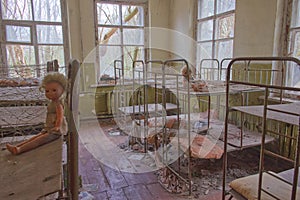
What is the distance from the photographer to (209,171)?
2.51m

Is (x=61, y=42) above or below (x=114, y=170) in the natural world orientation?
above

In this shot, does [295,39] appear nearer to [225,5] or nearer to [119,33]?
[225,5]

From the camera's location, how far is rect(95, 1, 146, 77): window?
445cm

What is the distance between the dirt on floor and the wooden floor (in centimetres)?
8

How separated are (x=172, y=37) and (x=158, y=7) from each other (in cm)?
68

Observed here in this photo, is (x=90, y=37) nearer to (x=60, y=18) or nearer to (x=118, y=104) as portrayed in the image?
(x=60, y=18)

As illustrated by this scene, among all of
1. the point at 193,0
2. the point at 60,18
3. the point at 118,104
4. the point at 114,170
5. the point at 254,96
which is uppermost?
the point at 193,0

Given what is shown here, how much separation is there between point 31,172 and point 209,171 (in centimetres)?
216

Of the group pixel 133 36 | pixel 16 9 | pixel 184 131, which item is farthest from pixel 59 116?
pixel 133 36

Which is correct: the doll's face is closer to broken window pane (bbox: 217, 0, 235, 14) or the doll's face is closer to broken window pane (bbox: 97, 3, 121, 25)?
broken window pane (bbox: 217, 0, 235, 14)

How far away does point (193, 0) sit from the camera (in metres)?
4.04

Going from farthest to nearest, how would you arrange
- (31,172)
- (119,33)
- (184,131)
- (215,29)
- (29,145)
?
(119,33)
(215,29)
(184,131)
(29,145)
(31,172)

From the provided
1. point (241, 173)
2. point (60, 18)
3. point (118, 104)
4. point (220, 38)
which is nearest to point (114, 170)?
point (241, 173)

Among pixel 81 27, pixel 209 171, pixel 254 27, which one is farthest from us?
pixel 81 27
